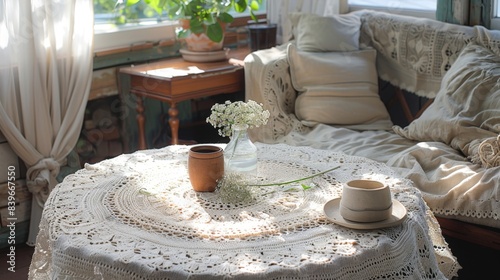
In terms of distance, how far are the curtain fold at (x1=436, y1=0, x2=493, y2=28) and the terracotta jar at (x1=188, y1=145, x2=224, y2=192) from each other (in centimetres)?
189

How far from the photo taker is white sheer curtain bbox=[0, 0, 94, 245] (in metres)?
3.07

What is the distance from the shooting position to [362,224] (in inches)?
72.7

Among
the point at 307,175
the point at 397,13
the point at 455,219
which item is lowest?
the point at 455,219

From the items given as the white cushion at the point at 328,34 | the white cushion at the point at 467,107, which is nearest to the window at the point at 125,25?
the white cushion at the point at 328,34

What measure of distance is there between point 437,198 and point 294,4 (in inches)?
70.1

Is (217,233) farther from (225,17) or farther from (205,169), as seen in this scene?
(225,17)

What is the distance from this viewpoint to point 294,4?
160 inches

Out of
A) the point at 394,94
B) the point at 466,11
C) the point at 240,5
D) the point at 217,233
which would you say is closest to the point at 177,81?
the point at 240,5

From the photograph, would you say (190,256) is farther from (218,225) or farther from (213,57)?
(213,57)

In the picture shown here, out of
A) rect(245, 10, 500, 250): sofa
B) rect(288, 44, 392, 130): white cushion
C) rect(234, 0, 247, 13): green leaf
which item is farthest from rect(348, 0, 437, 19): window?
rect(234, 0, 247, 13): green leaf

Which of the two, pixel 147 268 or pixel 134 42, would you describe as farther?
pixel 134 42

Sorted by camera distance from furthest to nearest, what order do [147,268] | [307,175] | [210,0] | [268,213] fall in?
1. [210,0]
2. [307,175]
3. [268,213]
4. [147,268]

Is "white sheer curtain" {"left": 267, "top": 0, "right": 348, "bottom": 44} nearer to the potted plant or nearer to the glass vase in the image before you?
the potted plant

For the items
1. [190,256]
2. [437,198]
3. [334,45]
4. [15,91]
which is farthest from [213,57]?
[190,256]
